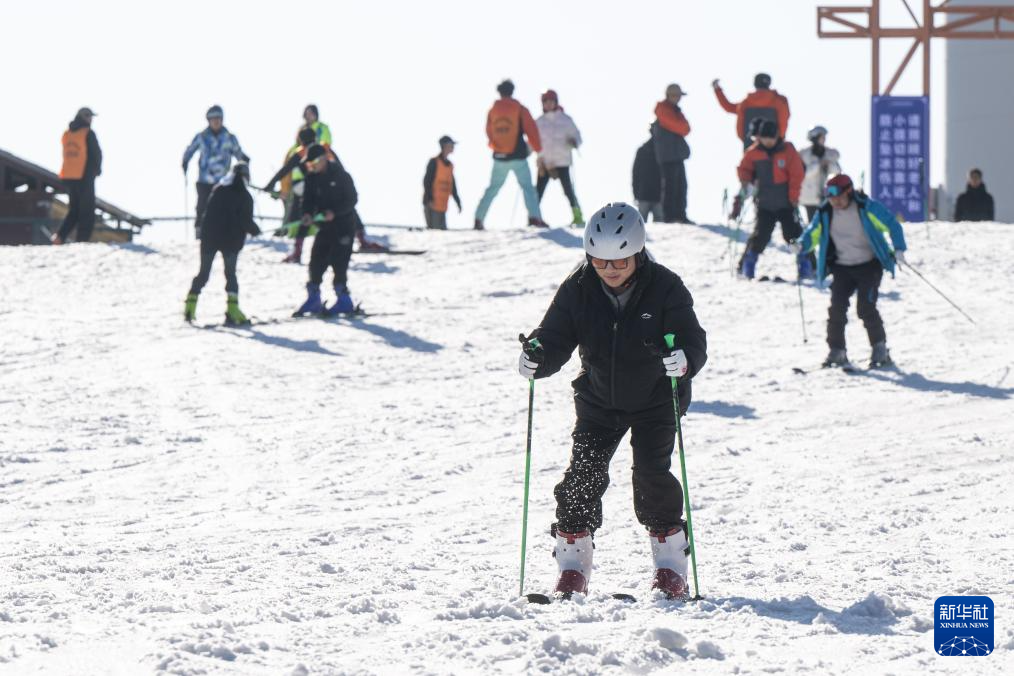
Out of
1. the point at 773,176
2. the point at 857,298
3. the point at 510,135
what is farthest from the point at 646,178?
the point at 857,298

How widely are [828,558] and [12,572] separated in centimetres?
323

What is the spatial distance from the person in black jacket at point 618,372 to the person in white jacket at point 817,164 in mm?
10564

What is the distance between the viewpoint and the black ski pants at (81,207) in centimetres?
1928

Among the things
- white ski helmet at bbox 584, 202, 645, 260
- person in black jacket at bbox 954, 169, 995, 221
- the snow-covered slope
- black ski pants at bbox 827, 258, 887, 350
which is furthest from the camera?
person in black jacket at bbox 954, 169, 995, 221

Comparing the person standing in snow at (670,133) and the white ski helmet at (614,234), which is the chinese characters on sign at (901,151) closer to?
the person standing in snow at (670,133)

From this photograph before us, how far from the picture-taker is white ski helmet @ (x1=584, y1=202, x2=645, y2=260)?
17.4 feet

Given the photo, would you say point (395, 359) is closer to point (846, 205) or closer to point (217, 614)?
point (846, 205)

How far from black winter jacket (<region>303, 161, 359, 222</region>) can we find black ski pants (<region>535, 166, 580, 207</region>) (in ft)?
17.2

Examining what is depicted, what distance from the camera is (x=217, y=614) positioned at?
5.26m

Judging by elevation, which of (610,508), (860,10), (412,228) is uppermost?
(860,10)

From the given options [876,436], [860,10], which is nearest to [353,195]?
[876,436]

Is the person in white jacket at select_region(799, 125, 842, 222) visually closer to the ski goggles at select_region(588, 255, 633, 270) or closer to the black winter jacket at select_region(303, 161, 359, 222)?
the black winter jacket at select_region(303, 161, 359, 222)

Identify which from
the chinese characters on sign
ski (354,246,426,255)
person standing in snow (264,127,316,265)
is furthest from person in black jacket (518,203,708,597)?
the chinese characters on sign

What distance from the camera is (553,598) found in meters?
5.46
